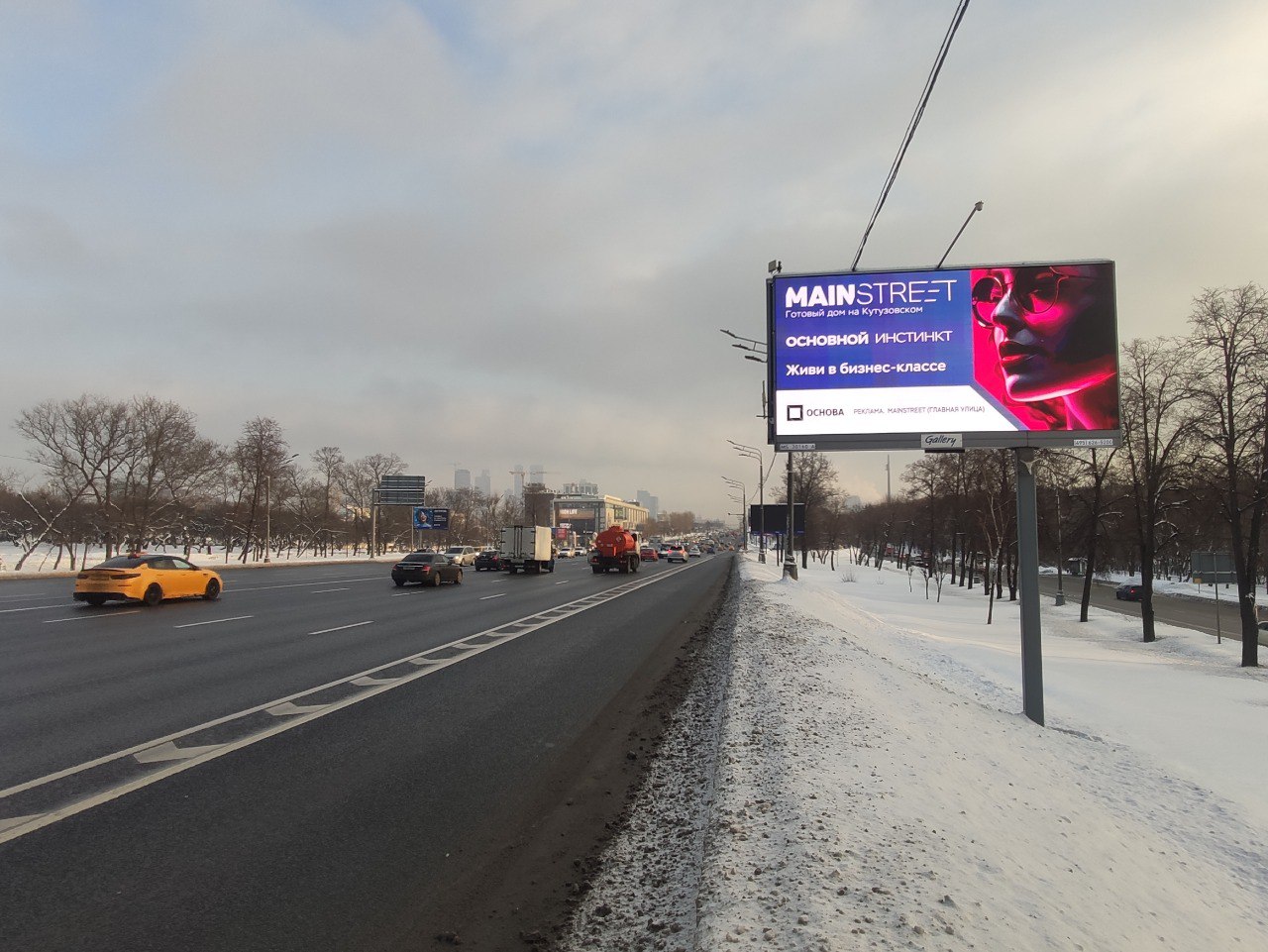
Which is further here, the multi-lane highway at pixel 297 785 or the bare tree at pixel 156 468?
the bare tree at pixel 156 468

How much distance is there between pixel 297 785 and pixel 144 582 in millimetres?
16920

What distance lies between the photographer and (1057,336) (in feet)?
31.0

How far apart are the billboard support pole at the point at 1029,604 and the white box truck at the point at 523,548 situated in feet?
116

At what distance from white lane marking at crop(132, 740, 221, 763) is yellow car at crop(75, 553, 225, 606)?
48.9 ft

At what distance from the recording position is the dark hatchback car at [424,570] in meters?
28.7

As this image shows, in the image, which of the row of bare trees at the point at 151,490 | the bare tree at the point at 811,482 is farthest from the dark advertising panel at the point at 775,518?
the row of bare trees at the point at 151,490

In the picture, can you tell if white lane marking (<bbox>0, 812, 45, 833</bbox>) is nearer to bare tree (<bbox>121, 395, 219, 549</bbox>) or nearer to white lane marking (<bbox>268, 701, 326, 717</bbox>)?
white lane marking (<bbox>268, 701, 326, 717</bbox>)

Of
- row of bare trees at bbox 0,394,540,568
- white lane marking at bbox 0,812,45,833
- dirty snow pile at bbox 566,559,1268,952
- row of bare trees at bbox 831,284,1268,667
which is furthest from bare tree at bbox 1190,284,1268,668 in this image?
row of bare trees at bbox 0,394,540,568

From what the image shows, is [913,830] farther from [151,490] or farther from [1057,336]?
[151,490]

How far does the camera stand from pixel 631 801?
5.13m

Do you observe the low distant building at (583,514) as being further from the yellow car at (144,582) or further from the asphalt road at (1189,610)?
the yellow car at (144,582)

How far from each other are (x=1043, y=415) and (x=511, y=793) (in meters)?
8.40

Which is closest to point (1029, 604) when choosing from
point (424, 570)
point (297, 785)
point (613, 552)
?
point (297, 785)

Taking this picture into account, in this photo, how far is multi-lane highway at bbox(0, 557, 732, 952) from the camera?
3.48m
